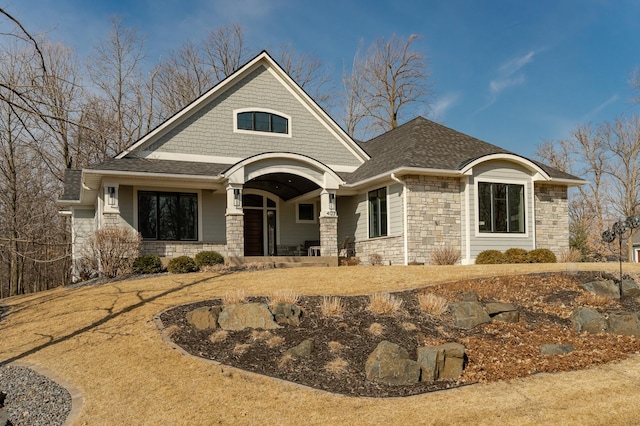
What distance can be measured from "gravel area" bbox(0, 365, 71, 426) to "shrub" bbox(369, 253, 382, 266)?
1164cm

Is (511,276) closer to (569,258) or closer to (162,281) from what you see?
(569,258)

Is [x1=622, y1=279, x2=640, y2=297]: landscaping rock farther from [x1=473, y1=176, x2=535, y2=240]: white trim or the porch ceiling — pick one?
the porch ceiling

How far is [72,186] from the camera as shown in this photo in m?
21.7

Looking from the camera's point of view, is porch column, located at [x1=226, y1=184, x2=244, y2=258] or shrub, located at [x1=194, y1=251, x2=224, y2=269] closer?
shrub, located at [x1=194, y1=251, x2=224, y2=269]

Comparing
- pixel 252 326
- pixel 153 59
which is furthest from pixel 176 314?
pixel 153 59

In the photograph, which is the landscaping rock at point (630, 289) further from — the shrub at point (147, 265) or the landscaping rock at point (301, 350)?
the shrub at point (147, 265)

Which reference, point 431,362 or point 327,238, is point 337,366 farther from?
point 327,238

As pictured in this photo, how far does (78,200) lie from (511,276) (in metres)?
15.4

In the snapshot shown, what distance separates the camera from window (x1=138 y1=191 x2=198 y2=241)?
17625 millimetres

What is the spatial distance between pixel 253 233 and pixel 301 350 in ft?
41.5

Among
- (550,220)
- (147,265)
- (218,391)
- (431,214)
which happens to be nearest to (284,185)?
(431,214)

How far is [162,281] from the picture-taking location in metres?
13.5

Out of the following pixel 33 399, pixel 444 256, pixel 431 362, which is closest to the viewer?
pixel 33 399

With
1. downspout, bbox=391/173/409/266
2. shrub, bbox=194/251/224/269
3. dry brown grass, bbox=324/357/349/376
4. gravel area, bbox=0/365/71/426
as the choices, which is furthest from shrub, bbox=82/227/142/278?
dry brown grass, bbox=324/357/349/376
